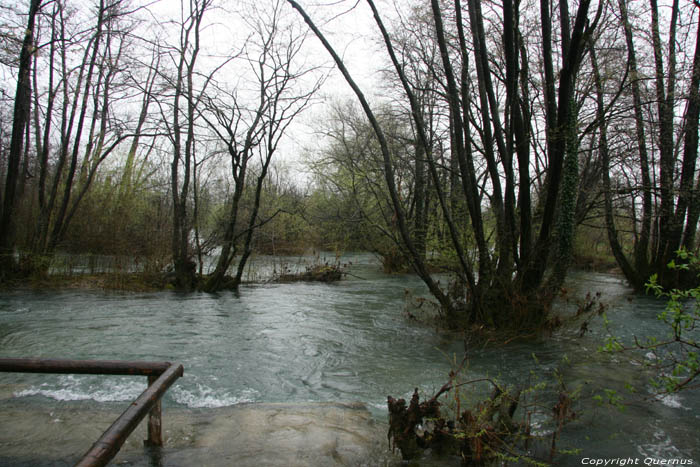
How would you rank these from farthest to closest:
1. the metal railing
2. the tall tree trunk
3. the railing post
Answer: the tall tree trunk
the railing post
the metal railing

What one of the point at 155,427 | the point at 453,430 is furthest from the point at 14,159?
the point at 453,430

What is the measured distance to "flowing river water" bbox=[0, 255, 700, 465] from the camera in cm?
380

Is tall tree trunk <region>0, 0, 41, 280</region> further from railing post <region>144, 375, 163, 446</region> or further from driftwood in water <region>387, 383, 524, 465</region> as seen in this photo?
driftwood in water <region>387, 383, 524, 465</region>

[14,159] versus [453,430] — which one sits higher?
[14,159]

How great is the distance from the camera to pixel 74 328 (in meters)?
7.69

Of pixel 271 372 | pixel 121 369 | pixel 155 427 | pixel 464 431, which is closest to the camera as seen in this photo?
pixel 121 369

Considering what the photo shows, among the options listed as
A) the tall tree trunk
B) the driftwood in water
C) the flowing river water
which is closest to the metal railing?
the flowing river water

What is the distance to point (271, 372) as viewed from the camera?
595 centimetres

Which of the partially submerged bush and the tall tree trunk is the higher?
the tall tree trunk

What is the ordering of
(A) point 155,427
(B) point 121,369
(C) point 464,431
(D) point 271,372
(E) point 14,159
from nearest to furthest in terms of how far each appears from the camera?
(B) point 121,369 < (A) point 155,427 < (C) point 464,431 < (D) point 271,372 < (E) point 14,159

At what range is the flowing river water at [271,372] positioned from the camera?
3801 mm

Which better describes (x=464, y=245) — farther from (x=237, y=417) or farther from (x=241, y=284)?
(x=241, y=284)

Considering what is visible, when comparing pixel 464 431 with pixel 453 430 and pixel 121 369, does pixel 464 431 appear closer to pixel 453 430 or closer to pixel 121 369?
pixel 453 430

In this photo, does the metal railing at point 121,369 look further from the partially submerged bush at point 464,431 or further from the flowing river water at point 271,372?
the partially submerged bush at point 464,431
